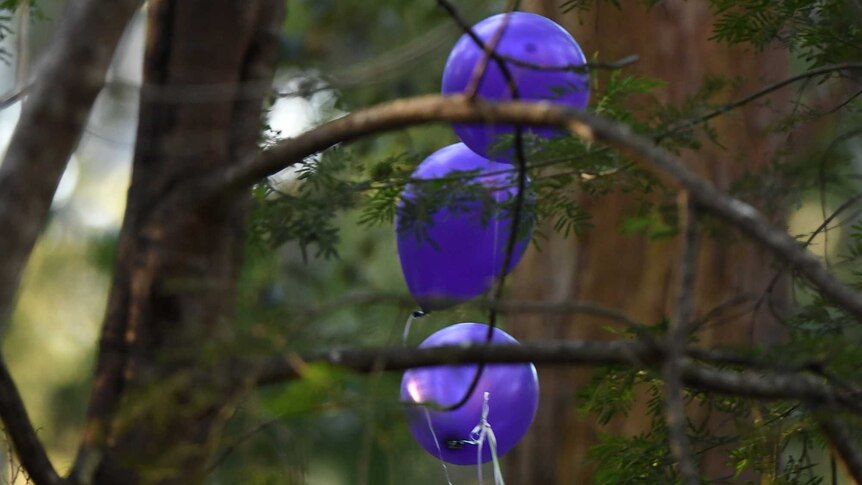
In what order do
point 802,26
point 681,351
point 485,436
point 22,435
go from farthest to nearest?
1. point 802,26
2. point 485,436
3. point 22,435
4. point 681,351

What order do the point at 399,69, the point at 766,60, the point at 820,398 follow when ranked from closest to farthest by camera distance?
the point at 820,398, the point at 399,69, the point at 766,60

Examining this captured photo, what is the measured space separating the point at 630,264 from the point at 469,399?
2.15 metres

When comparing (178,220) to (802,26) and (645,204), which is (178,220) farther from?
(802,26)

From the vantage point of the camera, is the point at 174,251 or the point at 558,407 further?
the point at 558,407

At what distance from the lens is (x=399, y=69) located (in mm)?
1754

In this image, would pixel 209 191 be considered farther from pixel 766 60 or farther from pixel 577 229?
pixel 766 60

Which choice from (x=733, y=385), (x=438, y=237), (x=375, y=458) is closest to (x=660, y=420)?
(x=438, y=237)

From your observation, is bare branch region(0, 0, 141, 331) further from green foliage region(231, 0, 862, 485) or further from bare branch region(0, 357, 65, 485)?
green foliage region(231, 0, 862, 485)

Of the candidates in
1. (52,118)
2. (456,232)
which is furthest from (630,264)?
(52,118)

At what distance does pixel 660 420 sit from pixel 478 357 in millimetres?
850

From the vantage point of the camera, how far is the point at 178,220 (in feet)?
5.03

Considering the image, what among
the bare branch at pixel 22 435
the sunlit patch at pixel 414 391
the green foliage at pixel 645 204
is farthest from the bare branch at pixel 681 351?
the bare branch at pixel 22 435

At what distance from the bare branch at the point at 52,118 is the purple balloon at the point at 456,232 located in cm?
56

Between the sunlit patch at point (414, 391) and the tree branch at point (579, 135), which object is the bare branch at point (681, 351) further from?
the sunlit patch at point (414, 391)
